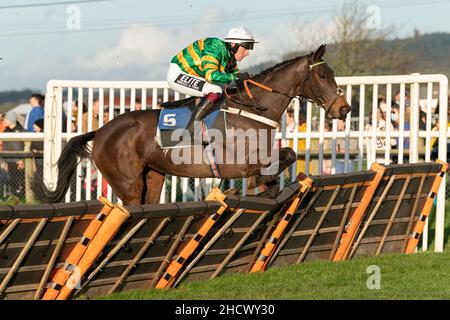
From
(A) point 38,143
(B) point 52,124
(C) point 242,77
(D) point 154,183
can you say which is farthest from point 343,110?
(A) point 38,143

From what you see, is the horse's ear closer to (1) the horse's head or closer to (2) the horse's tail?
(1) the horse's head

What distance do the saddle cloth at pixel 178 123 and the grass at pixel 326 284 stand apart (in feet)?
4.95

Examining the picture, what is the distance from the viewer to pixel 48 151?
35.5 ft

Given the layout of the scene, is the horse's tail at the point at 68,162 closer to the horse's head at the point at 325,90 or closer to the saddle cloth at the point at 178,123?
the saddle cloth at the point at 178,123

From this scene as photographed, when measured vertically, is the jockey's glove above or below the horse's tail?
above

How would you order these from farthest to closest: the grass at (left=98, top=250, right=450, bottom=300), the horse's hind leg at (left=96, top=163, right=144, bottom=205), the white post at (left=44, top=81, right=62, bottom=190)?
the white post at (left=44, top=81, right=62, bottom=190), the horse's hind leg at (left=96, top=163, right=144, bottom=205), the grass at (left=98, top=250, right=450, bottom=300)

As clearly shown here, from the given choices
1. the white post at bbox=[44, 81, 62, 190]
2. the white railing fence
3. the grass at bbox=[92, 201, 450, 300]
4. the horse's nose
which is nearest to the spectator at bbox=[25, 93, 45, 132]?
the white railing fence

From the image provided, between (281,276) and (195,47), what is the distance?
2.38 m

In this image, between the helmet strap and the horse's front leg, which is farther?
the helmet strap

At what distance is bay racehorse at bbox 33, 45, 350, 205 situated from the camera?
8719 mm

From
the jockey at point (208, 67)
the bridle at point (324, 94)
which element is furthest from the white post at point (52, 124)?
the bridle at point (324, 94)

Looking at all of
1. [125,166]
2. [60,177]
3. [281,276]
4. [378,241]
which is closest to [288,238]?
[281,276]
